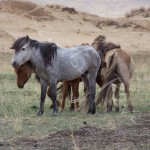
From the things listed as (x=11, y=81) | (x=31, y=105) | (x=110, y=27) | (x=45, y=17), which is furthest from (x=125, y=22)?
(x=31, y=105)

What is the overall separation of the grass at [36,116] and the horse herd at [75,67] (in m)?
0.33

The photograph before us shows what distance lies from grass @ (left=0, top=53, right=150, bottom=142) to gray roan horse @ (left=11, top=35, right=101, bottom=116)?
2.18 feet

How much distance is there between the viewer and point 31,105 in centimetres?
1520

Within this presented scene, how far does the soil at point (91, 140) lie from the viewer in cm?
927

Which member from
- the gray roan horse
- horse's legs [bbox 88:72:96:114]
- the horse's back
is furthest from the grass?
the horse's back

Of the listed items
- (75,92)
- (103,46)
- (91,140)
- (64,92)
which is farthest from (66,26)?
(91,140)

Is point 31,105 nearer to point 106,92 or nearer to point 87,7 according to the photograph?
point 106,92

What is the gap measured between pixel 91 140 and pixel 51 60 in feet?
11.8

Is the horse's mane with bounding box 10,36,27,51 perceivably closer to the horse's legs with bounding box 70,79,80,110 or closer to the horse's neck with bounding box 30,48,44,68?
the horse's neck with bounding box 30,48,44,68

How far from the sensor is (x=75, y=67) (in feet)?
44.2

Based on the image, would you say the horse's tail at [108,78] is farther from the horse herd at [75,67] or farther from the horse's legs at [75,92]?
the horse's legs at [75,92]

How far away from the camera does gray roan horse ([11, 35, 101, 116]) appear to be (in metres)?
13.0

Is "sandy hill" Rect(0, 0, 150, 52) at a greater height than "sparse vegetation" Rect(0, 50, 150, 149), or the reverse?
"sparse vegetation" Rect(0, 50, 150, 149)

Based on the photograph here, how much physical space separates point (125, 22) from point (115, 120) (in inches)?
1778
